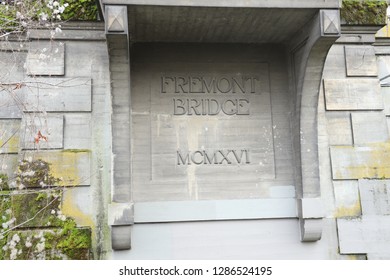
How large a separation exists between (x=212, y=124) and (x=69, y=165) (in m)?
2.36

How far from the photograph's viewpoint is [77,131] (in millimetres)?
6262

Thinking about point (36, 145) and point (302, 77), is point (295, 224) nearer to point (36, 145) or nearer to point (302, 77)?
point (302, 77)

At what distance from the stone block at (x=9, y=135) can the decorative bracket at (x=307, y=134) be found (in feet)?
14.6

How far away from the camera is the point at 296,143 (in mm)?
6578

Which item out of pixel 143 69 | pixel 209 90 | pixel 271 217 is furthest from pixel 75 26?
pixel 271 217

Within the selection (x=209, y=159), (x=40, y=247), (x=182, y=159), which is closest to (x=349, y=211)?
(x=209, y=159)

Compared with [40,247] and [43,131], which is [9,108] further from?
[40,247]

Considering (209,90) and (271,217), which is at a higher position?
(209,90)

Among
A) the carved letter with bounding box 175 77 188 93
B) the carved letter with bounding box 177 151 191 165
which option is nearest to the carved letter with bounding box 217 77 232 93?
the carved letter with bounding box 175 77 188 93

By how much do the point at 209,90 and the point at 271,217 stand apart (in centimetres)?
232

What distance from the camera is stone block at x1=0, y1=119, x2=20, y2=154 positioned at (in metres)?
6.25

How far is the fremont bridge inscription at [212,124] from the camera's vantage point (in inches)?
258
